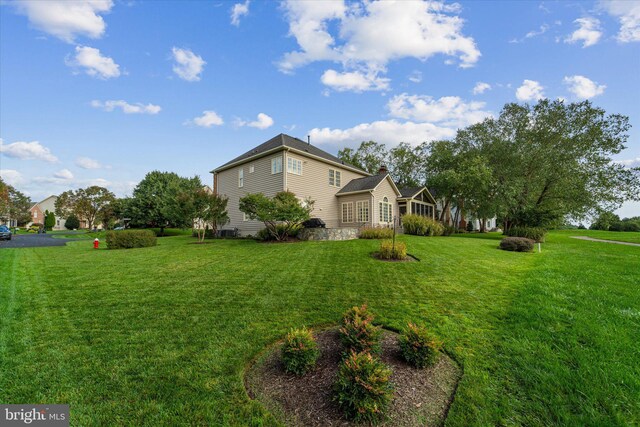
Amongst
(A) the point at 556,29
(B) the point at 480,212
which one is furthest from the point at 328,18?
(B) the point at 480,212

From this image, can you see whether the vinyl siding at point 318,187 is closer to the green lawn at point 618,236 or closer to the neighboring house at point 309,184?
the neighboring house at point 309,184

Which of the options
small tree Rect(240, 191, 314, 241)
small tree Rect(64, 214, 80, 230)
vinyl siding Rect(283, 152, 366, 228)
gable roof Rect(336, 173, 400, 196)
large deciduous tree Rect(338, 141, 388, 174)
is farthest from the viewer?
small tree Rect(64, 214, 80, 230)

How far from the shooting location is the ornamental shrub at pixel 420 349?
2961 mm

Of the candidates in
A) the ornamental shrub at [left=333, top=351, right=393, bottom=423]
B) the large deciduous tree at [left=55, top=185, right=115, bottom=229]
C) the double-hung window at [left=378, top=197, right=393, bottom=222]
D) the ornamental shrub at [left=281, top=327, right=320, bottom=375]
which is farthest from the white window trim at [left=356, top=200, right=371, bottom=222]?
the large deciduous tree at [left=55, top=185, right=115, bottom=229]

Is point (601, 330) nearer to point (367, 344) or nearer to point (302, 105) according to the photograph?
point (367, 344)

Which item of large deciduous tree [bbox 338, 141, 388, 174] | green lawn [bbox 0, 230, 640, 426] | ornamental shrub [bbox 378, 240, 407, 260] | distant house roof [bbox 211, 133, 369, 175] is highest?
large deciduous tree [bbox 338, 141, 388, 174]

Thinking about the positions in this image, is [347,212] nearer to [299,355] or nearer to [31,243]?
[299,355]

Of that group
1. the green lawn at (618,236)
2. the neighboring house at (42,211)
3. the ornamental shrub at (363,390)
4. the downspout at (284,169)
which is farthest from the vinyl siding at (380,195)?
the neighboring house at (42,211)

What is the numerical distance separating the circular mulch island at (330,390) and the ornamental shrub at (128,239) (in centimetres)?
1475

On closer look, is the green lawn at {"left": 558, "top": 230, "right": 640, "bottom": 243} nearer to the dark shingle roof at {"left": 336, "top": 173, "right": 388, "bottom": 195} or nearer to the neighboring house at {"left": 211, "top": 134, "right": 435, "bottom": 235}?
A: the neighboring house at {"left": 211, "top": 134, "right": 435, "bottom": 235}

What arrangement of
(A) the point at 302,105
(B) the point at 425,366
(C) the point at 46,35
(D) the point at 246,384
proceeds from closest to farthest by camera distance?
1. (D) the point at 246,384
2. (B) the point at 425,366
3. (C) the point at 46,35
4. (A) the point at 302,105

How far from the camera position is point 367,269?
7.41m

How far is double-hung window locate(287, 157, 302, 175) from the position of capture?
1730 cm

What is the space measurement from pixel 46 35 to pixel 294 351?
13.5 metres
